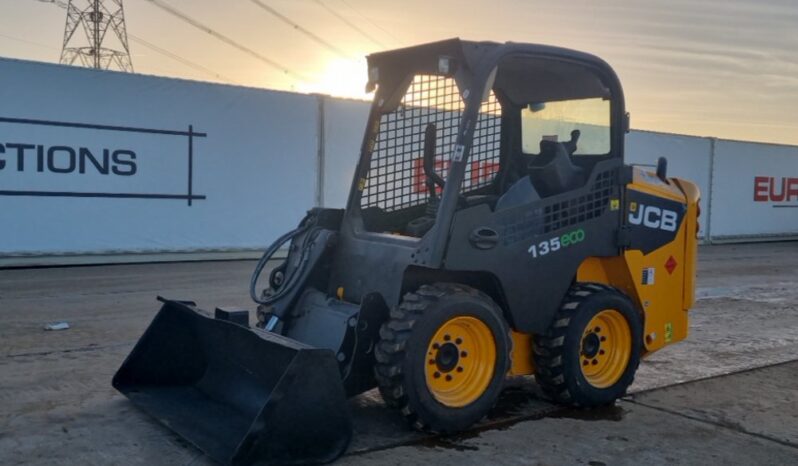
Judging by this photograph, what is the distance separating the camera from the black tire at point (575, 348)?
5434mm

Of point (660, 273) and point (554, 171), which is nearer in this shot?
point (554, 171)

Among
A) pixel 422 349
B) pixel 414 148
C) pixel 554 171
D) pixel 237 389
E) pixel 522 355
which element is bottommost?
pixel 237 389

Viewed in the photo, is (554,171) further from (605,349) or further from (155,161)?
(155,161)

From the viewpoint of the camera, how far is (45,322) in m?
8.59

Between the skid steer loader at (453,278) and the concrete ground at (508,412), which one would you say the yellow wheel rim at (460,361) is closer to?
the skid steer loader at (453,278)

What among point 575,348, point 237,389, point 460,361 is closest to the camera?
point 460,361

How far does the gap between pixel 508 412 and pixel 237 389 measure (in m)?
1.78

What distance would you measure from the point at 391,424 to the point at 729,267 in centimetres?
1281

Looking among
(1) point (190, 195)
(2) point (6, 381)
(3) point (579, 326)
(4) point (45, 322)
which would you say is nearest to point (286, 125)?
(1) point (190, 195)

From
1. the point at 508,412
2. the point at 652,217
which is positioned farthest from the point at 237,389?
the point at 652,217

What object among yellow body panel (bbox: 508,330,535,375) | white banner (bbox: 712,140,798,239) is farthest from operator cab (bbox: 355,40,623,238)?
white banner (bbox: 712,140,798,239)

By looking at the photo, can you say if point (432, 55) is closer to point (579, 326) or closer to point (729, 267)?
point (579, 326)

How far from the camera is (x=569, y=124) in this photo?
239 inches

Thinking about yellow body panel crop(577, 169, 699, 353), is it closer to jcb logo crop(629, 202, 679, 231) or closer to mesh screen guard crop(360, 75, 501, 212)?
jcb logo crop(629, 202, 679, 231)
